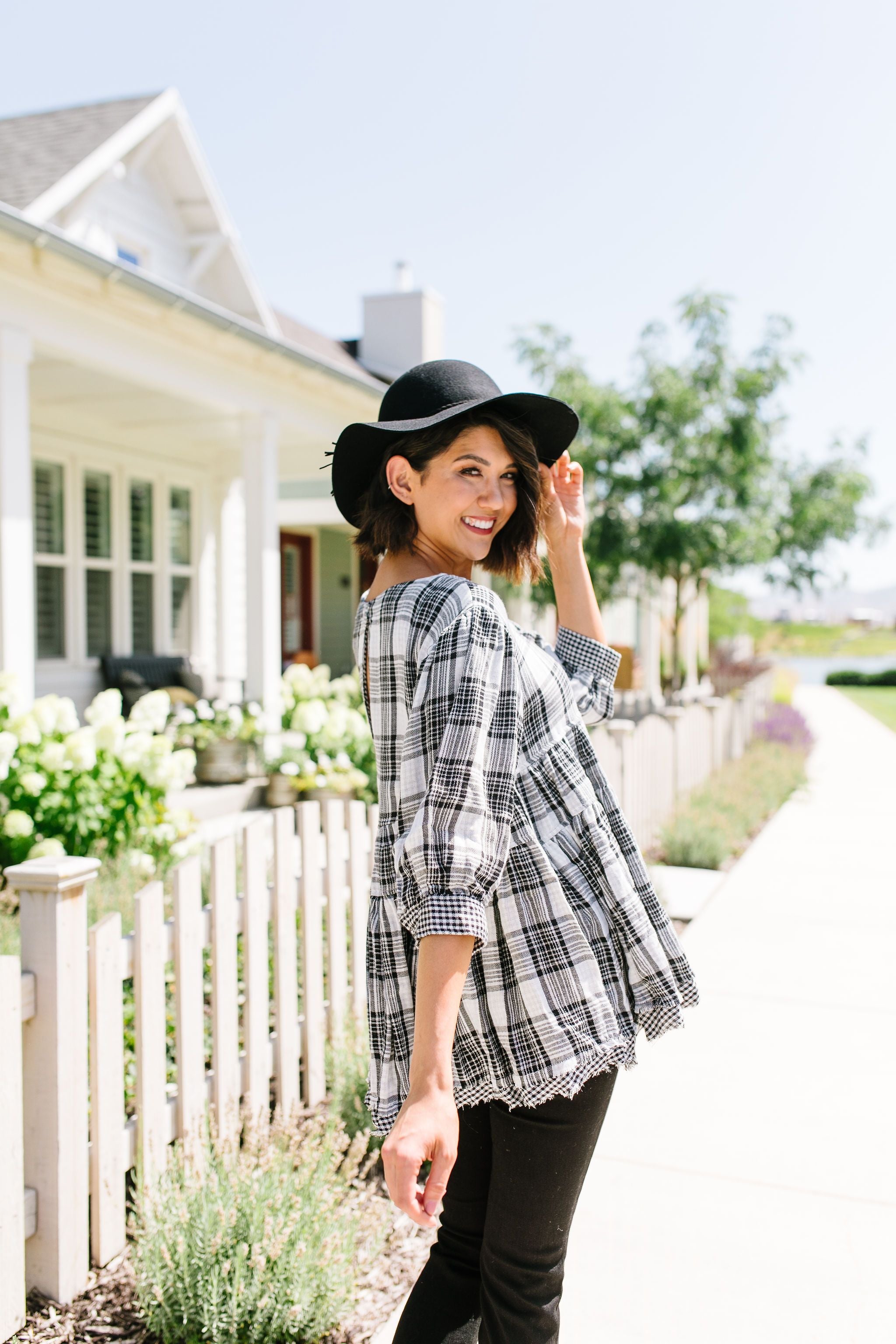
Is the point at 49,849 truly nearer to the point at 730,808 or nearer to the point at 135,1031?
the point at 135,1031

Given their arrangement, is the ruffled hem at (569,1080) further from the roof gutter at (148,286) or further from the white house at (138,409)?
the roof gutter at (148,286)

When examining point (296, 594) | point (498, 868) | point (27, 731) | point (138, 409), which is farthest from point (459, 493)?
point (296, 594)

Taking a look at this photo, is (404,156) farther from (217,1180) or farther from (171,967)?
(217,1180)

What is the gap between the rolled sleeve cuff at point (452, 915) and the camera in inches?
48.2

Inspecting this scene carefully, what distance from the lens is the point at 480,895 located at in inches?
49.5

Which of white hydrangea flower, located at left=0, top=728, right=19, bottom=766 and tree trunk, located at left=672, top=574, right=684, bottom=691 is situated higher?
tree trunk, located at left=672, top=574, right=684, bottom=691

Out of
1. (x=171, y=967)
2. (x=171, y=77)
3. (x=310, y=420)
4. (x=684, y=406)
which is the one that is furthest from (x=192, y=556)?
(x=171, y=967)

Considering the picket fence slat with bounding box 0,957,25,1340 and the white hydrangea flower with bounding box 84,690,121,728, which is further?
the white hydrangea flower with bounding box 84,690,121,728

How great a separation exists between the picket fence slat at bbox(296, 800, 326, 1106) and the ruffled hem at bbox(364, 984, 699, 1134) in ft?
5.35

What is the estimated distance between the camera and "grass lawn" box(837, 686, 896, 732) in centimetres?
2112

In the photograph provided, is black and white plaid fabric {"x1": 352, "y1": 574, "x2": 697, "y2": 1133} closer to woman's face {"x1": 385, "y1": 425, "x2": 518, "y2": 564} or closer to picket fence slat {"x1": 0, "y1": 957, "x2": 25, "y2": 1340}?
woman's face {"x1": 385, "y1": 425, "x2": 518, "y2": 564}

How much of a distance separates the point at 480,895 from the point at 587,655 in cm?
67

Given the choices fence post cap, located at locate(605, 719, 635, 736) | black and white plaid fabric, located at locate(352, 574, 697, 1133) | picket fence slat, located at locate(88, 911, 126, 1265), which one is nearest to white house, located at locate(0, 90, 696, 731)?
fence post cap, located at locate(605, 719, 635, 736)

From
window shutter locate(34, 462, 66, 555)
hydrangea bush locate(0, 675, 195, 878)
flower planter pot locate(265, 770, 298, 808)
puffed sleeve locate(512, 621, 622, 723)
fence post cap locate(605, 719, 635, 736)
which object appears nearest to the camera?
puffed sleeve locate(512, 621, 622, 723)
